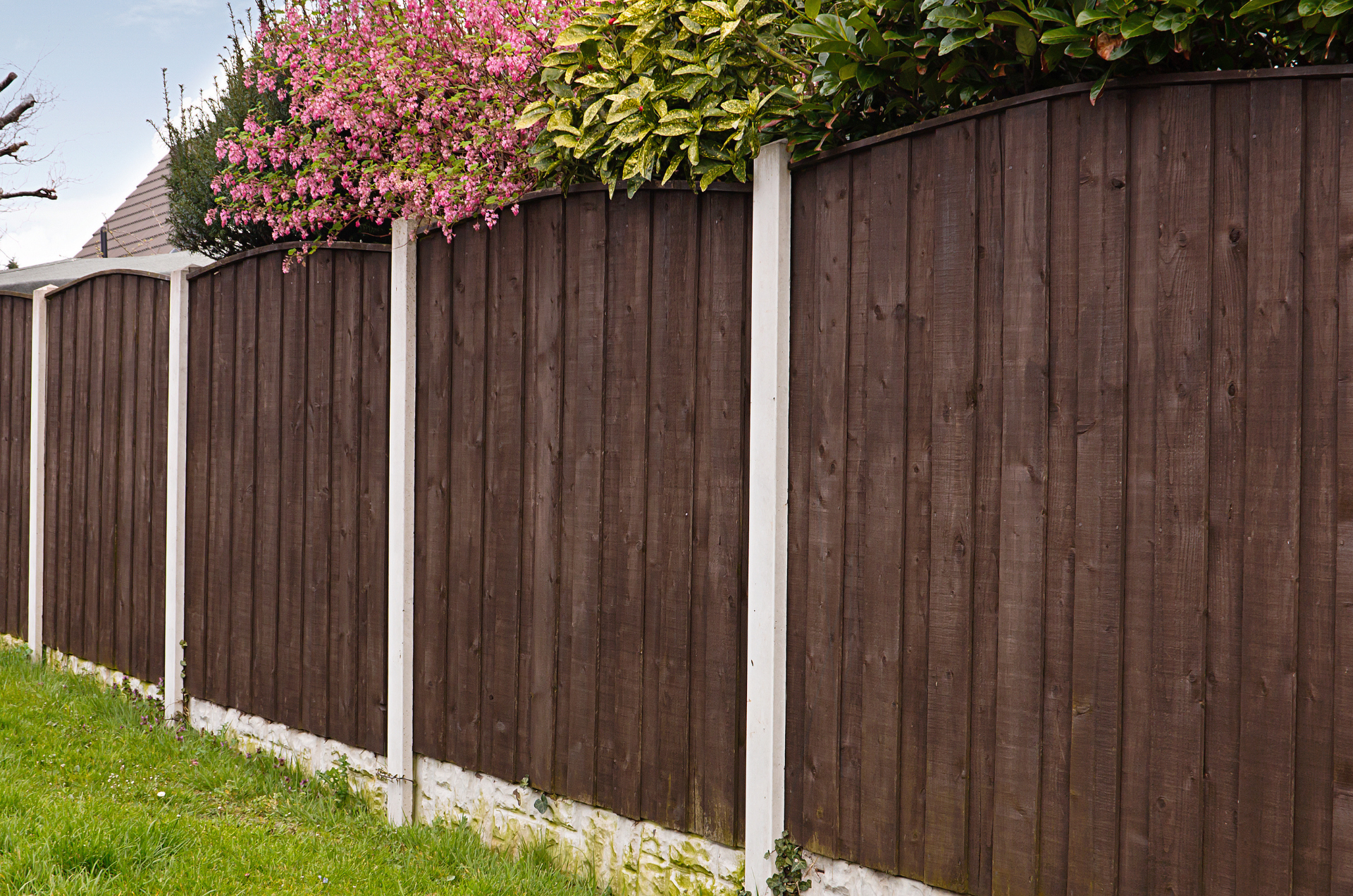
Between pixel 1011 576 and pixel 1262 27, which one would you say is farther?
pixel 1011 576

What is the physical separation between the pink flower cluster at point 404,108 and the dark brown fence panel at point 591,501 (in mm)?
234

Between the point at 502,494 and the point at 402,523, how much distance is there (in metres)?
0.57

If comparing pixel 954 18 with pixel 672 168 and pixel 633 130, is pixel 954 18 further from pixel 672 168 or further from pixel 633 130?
pixel 633 130

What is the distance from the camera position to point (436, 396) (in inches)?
161

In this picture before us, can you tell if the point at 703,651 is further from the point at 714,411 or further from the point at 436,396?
the point at 436,396

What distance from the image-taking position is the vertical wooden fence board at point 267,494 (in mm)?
4816

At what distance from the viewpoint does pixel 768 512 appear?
124 inches

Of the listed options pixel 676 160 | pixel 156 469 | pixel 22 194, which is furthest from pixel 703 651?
pixel 22 194

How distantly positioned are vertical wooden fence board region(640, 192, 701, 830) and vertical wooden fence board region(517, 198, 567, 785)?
426mm

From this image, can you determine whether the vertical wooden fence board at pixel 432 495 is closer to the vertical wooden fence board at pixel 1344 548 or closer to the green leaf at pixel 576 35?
the green leaf at pixel 576 35

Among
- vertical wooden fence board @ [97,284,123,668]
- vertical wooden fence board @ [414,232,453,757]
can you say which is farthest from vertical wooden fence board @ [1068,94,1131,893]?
vertical wooden fence board @ [97,284,123,668]

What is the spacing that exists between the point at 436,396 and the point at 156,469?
2392 mm

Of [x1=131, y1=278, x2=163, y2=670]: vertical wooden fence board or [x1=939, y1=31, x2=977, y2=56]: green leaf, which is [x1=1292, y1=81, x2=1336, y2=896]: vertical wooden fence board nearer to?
[x1=939, y1=31, x2=977, y2=56]: green leaf

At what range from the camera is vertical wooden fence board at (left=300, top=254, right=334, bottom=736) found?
15.0 feet
